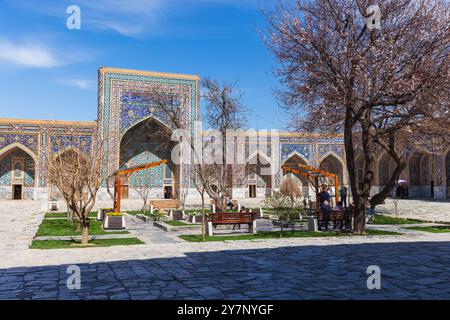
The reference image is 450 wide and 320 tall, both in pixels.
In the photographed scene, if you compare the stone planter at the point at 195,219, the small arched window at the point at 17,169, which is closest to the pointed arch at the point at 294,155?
the stone planter at the point at 195,219

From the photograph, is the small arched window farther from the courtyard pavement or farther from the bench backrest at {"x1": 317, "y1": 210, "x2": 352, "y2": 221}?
the bench backrest at {"x1": 317, "y1": 210, "x2": 352, "y2": 221}

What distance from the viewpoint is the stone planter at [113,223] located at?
11.8 m

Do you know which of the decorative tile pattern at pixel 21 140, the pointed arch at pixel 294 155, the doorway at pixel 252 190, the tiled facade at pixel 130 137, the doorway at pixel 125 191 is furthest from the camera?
the doorway at pixel 252 190

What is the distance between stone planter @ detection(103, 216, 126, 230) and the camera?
11836 mm

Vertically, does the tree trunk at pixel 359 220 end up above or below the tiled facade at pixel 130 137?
below

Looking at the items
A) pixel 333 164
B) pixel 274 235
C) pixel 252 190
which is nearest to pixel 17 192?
pixel 252 190

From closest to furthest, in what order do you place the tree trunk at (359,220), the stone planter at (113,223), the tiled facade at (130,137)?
the tree trunk at (359,220)
the stone planter at (113,223)
the tiled facade at (130,137)

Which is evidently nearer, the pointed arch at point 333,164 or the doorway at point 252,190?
the doorway at point 252,190

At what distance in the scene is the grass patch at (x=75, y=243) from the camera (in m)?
8.26

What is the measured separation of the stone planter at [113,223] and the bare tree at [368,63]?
6309mm

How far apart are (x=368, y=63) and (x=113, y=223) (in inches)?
330

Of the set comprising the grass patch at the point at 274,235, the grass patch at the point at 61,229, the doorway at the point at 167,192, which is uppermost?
the doorway at the point at 167,192

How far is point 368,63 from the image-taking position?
31.0 ft

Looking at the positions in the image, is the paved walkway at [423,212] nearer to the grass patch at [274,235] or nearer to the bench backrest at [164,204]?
the grass patch at [274,235]
